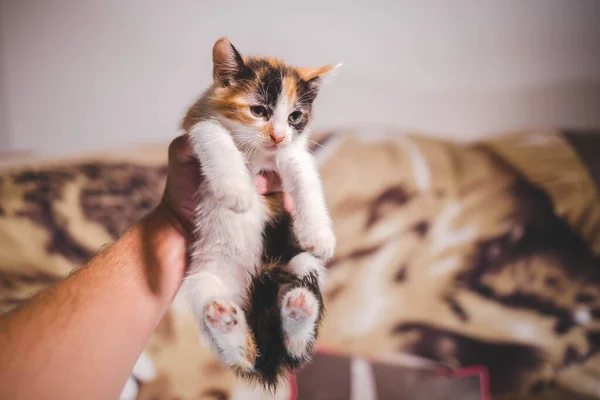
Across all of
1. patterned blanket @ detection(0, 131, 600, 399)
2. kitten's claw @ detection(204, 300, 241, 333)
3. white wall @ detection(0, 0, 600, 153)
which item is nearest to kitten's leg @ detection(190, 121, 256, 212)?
kitten's claw @ detection(204, 300, 241, 333)

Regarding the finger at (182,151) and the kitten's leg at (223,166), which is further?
the finger at (182,151)

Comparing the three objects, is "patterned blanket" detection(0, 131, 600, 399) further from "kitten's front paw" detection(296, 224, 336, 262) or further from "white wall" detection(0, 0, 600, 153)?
"kitten's front paw" detection(296, 224, 336, 262)

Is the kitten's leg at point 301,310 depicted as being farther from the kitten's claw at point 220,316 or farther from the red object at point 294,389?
the red object at point 294,389

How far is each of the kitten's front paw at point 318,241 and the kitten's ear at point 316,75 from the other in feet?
0.57

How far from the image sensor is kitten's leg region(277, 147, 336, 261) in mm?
491

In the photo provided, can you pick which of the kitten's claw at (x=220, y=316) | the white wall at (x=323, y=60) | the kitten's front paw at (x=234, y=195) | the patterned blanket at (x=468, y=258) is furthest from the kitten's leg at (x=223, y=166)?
the patterned blanket at (x=468, y=258)

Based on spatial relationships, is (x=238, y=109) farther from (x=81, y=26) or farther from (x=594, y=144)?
(x=594, y=144)

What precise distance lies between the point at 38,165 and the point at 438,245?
104 cm

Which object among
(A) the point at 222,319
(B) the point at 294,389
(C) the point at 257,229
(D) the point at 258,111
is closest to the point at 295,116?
(D) the point at 258,111

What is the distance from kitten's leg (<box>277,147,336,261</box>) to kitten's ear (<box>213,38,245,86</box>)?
0.11 meters

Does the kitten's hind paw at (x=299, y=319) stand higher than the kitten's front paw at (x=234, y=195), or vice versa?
the kitten's front paw at (x=234, y=195)

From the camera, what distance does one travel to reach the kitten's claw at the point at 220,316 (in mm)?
471

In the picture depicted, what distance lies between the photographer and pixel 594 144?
52.6 inches

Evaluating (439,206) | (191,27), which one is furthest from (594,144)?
(191,27)
